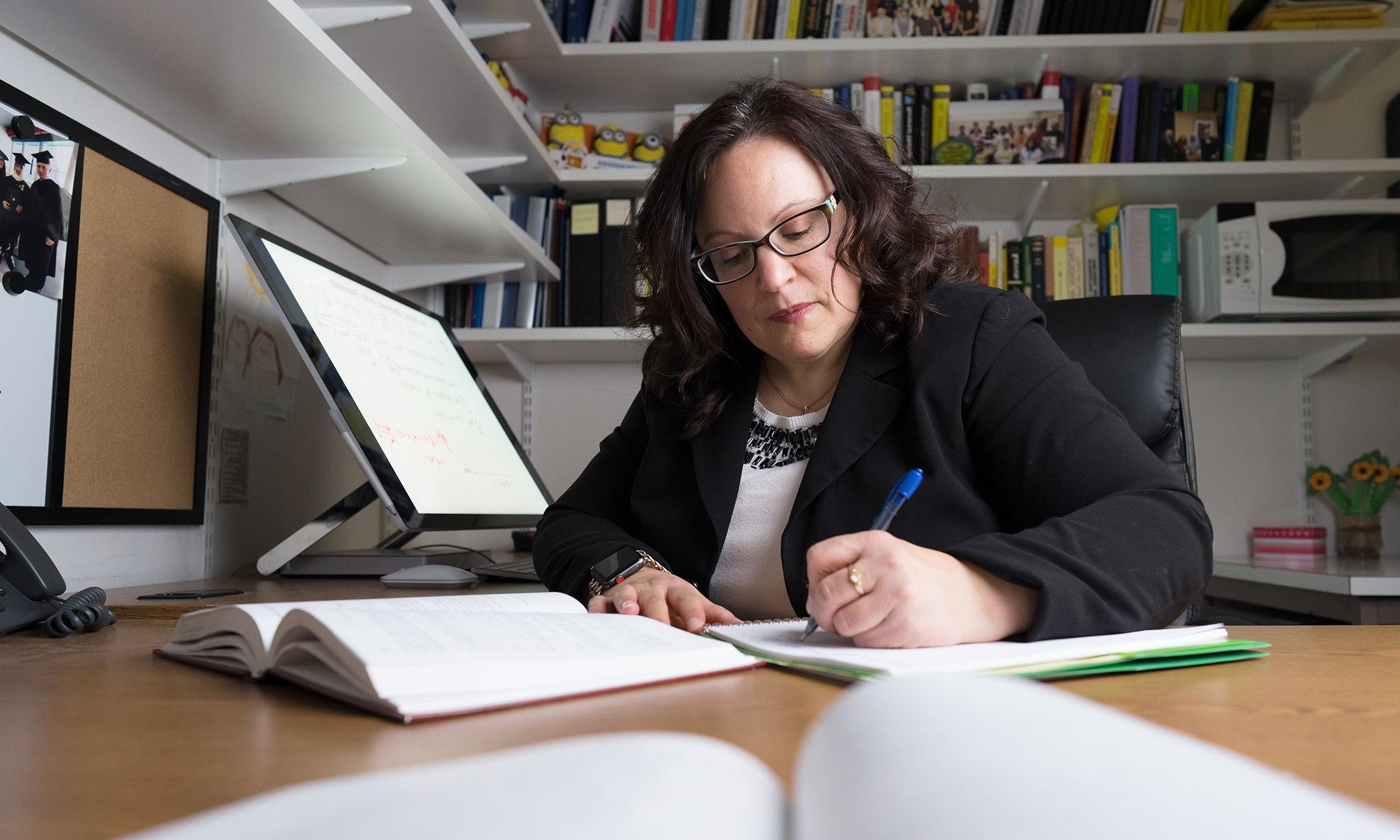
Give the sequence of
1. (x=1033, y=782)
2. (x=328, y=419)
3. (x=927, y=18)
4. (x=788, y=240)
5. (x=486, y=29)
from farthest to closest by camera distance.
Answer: (x=927, y=18), (x=486, y=29), (x=328, y=419), (x=788, y=240), (x=1033, y=782)

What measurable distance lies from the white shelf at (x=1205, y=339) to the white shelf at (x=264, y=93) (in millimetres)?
473

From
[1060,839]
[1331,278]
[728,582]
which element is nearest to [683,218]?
[728,582]

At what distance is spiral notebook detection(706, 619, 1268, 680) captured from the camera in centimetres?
60

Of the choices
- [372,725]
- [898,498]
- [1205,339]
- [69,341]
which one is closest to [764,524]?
[898,498]

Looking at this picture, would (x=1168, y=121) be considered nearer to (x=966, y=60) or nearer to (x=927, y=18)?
(x=966, y=60)

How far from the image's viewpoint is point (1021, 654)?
631 mm

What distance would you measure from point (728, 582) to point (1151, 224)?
70.5 inches

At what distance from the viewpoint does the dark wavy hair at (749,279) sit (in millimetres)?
1170

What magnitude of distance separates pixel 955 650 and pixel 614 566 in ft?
1.52

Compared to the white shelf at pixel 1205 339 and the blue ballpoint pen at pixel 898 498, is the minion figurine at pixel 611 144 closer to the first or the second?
the white shelf at pixel 1205 339

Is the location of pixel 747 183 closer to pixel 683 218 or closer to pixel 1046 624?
pixel 683 218

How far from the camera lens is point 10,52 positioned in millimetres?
1128

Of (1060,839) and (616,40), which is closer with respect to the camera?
(1060,839)

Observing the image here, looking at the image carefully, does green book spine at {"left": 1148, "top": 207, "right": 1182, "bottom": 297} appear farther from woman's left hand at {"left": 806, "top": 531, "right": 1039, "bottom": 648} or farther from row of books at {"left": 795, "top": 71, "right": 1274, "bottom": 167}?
woman's left hand at {"left": 806, "top": 531, "right": 1039, "bottom": 648}
